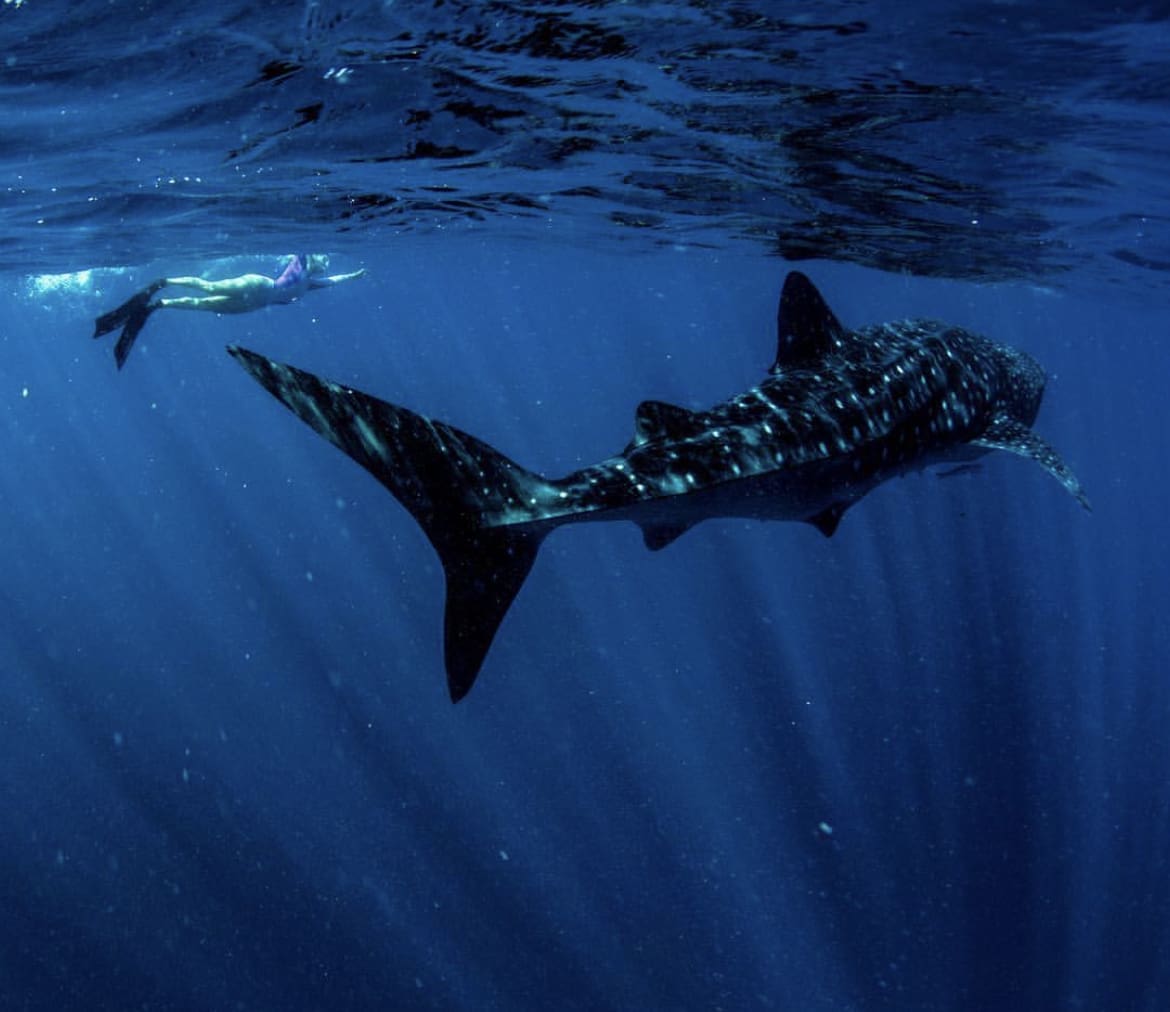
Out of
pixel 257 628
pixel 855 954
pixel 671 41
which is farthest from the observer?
pixel 257 628

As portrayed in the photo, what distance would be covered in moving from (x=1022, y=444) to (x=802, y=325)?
2.25 metres

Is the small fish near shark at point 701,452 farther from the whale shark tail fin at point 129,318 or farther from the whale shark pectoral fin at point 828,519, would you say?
the whale shark tail fin at point 129,318

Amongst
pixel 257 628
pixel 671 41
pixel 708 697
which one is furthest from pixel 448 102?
pixel 257 628

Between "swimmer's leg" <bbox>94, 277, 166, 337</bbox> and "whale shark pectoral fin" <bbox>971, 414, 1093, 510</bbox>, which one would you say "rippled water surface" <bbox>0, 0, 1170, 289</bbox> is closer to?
"swimmer's leg" <bbox>94, 277, 166, 337</bbox>

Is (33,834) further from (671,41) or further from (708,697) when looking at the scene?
→ (671,41)

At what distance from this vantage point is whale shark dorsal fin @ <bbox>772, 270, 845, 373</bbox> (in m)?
6.77

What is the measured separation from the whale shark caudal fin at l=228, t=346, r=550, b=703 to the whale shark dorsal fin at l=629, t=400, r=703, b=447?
819 millimetres

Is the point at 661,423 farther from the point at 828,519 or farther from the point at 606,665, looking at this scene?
the point at 606,665

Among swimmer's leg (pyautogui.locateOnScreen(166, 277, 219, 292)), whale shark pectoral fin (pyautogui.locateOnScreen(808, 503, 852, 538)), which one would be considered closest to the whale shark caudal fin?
whale shark pectoral fin (pyautogui.locateOnScreen(808, 503, 852, 538))

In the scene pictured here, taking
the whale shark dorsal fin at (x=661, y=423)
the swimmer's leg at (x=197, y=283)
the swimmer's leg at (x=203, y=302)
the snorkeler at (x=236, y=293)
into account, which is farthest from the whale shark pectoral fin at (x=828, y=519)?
the swimmer's leg at (x=197, y=283)

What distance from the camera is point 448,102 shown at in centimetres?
1162

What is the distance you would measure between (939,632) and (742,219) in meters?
13.5

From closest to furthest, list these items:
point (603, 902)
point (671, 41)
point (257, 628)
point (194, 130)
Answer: point (671, 41) → point (194, 130) → point (603, 902) → point (257, 628)

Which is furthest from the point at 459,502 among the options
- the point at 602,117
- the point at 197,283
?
the point at 197,283
